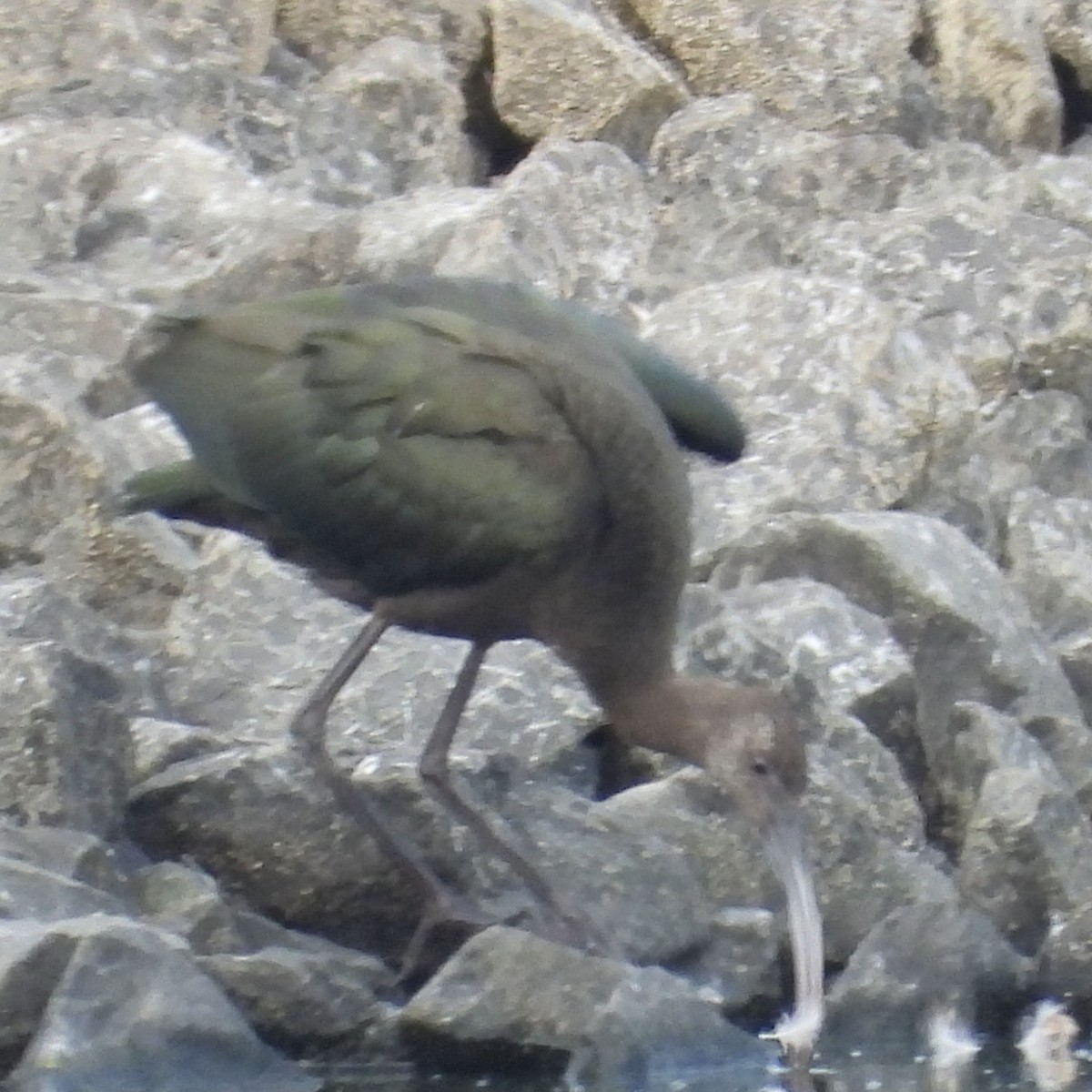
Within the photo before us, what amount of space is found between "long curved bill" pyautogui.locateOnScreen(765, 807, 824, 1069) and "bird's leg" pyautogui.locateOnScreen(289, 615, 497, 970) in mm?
764

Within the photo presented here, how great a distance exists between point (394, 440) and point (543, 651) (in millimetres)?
1337

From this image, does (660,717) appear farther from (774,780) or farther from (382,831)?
(382,831)

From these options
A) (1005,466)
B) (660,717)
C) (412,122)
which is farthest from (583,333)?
(412,122)

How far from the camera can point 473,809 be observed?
7.08 meters

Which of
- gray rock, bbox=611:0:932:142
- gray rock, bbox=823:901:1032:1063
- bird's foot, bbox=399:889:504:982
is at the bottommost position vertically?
gray rock, bbox=823:901:1032:1063

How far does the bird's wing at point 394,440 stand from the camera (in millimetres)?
6758

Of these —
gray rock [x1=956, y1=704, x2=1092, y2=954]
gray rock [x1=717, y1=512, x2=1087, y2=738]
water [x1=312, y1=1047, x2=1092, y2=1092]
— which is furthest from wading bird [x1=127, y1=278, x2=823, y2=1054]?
gray rock [x1=717, y1=512, x2=1087, y2=738]

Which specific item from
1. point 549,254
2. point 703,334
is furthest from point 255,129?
point 703,334

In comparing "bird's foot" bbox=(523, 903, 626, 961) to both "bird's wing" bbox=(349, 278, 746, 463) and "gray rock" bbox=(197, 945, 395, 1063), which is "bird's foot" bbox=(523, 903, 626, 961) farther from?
"bird's wing" bbox=(349, 278, 746, 463)

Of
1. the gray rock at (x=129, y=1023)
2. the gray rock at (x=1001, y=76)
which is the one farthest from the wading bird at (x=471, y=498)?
the gray rock at (x=1001, y=76)

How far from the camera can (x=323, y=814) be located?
22.9 feet

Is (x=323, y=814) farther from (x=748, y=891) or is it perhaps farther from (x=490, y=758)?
(x=748, y=891)

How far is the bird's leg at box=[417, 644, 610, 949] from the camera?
6.89 metres

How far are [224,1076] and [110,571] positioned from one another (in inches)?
106
